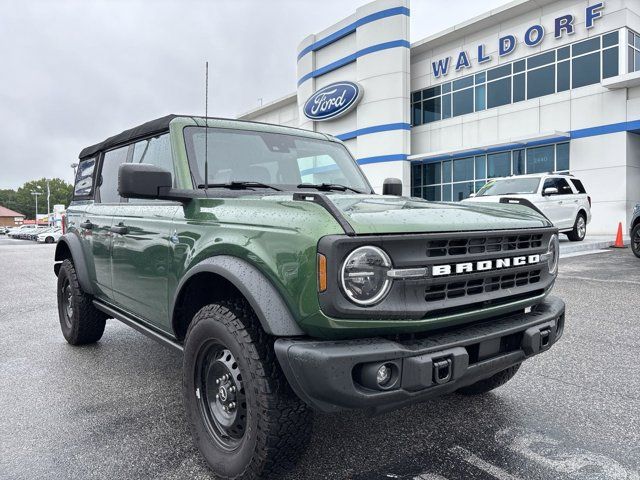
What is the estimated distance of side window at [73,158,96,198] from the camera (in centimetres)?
468

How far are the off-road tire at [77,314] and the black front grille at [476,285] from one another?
11.2 feet

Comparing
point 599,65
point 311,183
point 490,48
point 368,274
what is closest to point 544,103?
point 599,65

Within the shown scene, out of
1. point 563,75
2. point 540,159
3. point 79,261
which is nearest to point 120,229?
point 79,261

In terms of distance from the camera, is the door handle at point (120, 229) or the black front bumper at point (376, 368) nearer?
the black front bumper at point (376, 368)

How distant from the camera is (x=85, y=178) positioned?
16.0ft

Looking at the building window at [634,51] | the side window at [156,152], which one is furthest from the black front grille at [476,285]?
the building window at [634,51]

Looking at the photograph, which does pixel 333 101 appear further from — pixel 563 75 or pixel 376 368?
pixel 376 368

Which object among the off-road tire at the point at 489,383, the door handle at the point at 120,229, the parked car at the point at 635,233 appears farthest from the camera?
the parked car at the point at 635,233

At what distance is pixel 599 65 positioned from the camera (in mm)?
18609

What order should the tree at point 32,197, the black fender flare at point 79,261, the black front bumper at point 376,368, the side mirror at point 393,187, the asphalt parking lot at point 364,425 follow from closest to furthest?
the black front bumper at point 376,368
the asphalt parking lot at point 364,425
the side mirror at point 393,187
the black fender flare at point 79,261
the tree at point 32,197

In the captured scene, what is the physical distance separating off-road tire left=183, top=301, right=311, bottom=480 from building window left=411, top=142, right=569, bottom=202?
17.7 metres

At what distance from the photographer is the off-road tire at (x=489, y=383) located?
3206 millimetres

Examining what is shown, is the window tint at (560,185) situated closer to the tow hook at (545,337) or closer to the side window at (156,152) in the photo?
the tow hook at (545,337)

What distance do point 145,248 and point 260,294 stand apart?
4.49 feet
